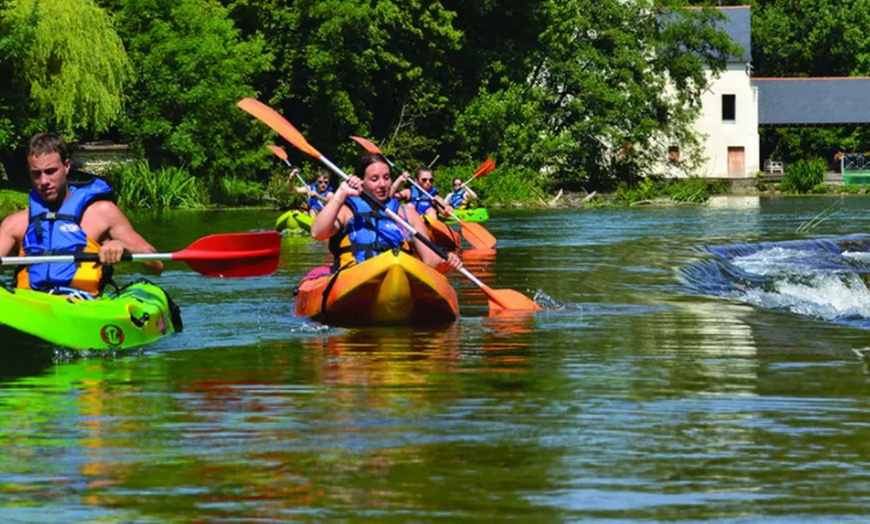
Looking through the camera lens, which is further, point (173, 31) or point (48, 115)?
point (173, 31)

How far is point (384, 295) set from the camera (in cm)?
1051

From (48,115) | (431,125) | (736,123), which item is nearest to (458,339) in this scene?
(48,115)

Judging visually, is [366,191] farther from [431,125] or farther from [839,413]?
[431,125]

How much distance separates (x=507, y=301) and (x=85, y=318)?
405cm

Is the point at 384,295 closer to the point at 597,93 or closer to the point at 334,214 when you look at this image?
the point at 334,214

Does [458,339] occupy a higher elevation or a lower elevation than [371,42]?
lower

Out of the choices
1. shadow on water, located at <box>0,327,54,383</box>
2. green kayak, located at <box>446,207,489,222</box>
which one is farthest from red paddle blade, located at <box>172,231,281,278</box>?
green kayak, located at <box>446,207,489,222</box>

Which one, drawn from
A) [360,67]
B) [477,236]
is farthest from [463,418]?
[360,67]

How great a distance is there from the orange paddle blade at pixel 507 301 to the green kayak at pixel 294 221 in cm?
1168

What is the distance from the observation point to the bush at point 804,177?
51.9 metres

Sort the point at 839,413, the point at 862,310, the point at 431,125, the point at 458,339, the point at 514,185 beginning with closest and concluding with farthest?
the point at 839,413
the point at 458,339
the point at 862,310
the point at 514,185
the point at 431,125

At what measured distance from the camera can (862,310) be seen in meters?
12.6

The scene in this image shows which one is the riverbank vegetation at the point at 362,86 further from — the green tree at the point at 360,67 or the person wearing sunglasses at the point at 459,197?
the person wearing sunglasses at the point at 459,197

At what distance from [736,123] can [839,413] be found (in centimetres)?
5343
